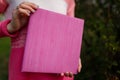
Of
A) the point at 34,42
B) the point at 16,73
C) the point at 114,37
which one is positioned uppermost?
the point at 114,37

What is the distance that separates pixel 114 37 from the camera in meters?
→ 3.47

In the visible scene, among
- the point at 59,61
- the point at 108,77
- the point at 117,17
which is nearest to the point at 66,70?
the point at 59,61

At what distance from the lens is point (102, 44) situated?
3504 mm

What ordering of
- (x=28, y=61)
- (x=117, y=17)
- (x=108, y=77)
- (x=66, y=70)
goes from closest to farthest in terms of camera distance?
1. (x=28, y=61)
2. (x=66, y=70)
3. (x=108, y=77)
4. (x=117, y=17)

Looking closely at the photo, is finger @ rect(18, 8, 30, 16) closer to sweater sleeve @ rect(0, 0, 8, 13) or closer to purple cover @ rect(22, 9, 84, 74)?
purple cover @ rect(22, 9, 84, 74)

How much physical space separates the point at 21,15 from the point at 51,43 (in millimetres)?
179

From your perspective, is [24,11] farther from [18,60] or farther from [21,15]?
[18,60]

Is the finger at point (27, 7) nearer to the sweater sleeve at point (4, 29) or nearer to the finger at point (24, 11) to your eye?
the finger at point (24, 11)

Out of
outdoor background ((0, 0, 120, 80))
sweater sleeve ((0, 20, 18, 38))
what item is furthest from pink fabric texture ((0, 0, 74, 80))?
outdoor background ((0, 0, 120, 80))

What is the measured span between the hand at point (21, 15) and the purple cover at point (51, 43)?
0.10 ft

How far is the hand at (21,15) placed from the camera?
1.90 metres

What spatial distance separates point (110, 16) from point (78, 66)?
1.72 metres

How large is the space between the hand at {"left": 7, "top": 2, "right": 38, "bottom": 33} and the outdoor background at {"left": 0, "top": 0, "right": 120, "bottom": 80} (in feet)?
4.81

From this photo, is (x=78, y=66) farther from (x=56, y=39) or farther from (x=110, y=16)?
(x=110, y=16)
